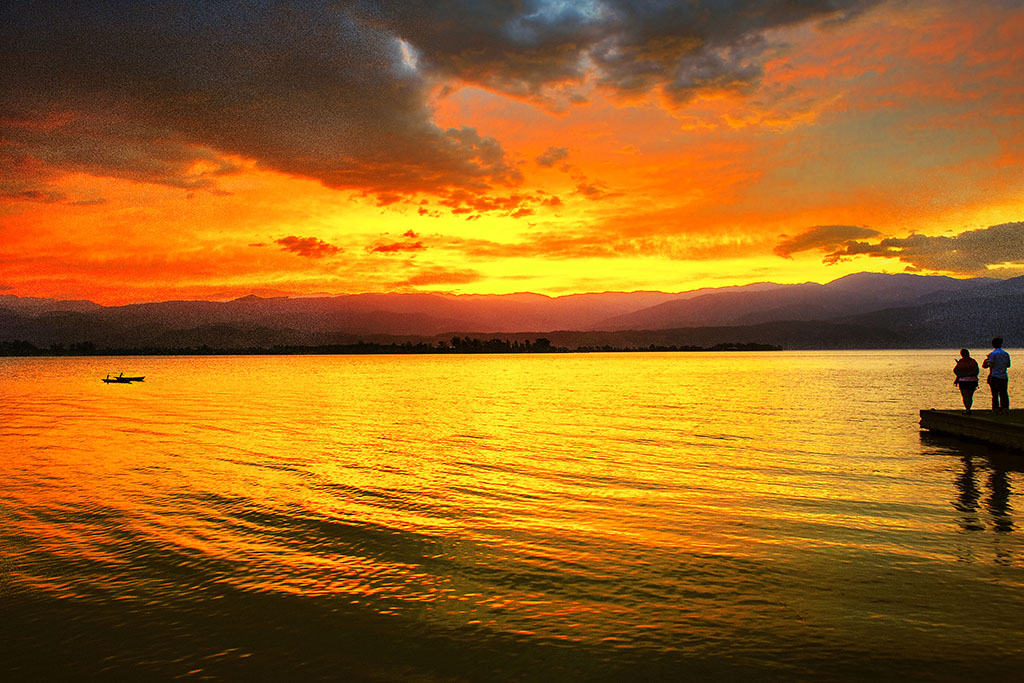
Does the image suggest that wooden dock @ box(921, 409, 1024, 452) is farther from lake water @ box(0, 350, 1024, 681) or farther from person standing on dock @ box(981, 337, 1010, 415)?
person standing on dock @ box(981, 337, 1010, 415)

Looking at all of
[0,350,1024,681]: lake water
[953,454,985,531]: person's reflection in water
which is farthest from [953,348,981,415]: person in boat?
[953,454,985,531]: person's reflection in water

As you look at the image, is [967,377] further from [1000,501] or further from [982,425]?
[1000,501]

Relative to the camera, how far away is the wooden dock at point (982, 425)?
26252mm

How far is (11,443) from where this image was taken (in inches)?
1304

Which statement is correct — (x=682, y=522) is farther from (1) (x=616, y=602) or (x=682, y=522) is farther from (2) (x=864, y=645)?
(2) (x=864, y=645)

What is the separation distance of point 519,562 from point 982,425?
25413mm

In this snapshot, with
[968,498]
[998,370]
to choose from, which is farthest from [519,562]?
[998,370]

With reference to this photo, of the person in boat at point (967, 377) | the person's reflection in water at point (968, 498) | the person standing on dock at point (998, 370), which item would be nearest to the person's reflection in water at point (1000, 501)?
the person's reflection in water at point (968, 498)

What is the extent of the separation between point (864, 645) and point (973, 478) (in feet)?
52.1

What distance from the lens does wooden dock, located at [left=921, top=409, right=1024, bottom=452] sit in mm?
26252

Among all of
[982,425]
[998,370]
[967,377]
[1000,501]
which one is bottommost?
[1000,501]

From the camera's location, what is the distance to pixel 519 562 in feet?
43.3

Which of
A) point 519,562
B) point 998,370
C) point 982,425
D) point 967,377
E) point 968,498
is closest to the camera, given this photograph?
point 519,562

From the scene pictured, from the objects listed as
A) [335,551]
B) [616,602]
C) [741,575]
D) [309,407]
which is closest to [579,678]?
→ [616,602]
